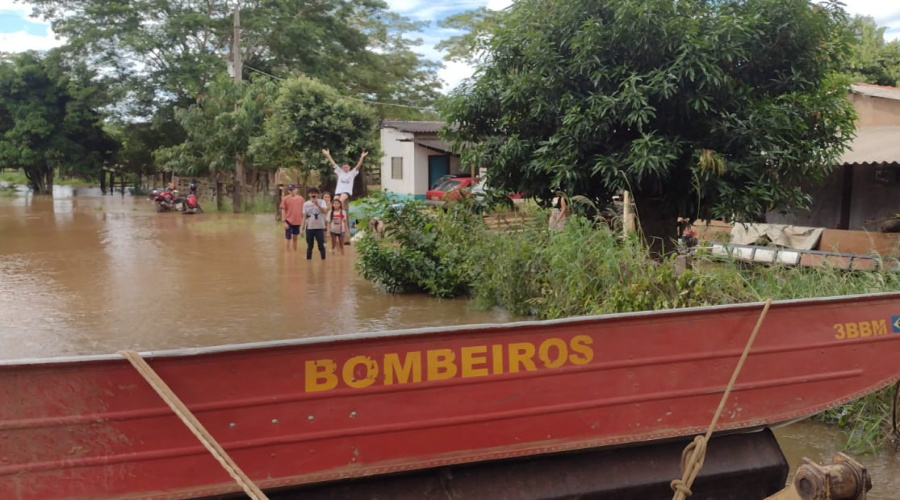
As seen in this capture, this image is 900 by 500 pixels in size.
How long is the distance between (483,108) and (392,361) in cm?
568

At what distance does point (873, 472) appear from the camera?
4.98 metres

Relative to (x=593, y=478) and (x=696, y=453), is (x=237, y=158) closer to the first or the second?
(x=593, y=478)

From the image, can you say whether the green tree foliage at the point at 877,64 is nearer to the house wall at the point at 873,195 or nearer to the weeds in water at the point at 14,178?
the house wall at the point at 873,195

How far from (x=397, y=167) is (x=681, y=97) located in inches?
856

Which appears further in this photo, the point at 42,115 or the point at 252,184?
the point at 42,115

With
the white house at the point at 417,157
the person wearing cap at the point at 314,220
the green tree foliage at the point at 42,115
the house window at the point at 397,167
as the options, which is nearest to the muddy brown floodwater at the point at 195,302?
the person wearing cap at the point at 314,220

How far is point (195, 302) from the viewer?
10.0 metres

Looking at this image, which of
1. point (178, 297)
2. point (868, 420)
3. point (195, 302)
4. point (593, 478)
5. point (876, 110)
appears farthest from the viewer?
point (876, 110)

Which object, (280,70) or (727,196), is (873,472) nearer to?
(727,196)

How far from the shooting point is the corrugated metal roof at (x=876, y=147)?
424 inches

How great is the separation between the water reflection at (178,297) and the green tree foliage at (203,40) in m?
13.0

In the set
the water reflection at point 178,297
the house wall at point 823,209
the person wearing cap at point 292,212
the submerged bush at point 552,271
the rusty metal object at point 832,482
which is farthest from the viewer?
the person wearing cap at point 292,212

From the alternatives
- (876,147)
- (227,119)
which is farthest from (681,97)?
(227,119)

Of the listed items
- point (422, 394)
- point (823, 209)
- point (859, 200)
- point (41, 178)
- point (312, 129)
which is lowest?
point (422, 394)
